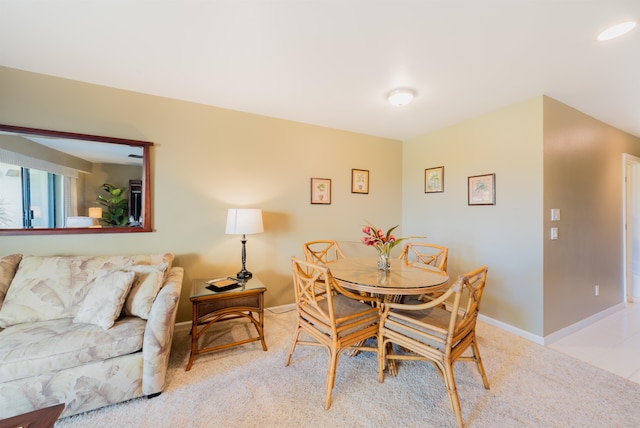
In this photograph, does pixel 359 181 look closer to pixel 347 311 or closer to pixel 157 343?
pixel 347 311

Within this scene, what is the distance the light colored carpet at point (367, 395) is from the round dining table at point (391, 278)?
65 cm

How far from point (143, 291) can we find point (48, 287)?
70cm

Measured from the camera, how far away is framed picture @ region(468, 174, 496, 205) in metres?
2.73

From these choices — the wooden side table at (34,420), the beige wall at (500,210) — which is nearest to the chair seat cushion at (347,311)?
the wooden side table at (34,420)

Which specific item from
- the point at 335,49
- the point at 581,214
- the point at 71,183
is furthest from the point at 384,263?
the point at 71,183

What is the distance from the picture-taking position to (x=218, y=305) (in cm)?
208

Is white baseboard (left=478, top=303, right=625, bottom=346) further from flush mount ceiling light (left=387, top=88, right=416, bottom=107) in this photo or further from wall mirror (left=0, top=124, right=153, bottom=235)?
wall mirror (left=0, top=124, right=153, bottom=235)

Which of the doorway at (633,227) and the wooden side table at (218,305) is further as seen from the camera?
the doorway at (633,227)

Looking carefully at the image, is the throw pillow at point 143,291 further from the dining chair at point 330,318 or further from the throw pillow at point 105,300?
the dining chair at point 330,318

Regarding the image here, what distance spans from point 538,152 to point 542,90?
0.55 metres

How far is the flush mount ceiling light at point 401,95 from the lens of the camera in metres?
2.31

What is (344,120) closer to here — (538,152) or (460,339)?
(538,152)

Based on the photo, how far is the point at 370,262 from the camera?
2.47 metres

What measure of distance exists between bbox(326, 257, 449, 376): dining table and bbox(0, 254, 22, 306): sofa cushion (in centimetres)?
239
